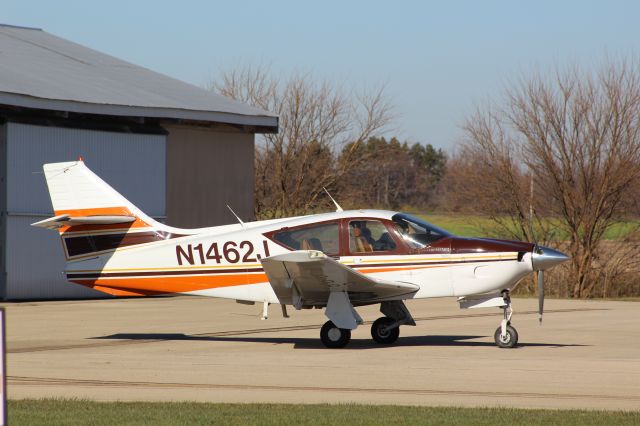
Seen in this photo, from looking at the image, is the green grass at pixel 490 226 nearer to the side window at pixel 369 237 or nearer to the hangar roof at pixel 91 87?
the hangar roof at pixel 91 87

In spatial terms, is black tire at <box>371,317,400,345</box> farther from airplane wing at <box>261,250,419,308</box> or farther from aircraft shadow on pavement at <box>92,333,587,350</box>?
airplane wing at <box>261,250,419,308</box>

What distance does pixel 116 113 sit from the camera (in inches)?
1172

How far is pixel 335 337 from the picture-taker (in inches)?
613

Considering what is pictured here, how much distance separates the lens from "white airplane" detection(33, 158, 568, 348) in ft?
50.3

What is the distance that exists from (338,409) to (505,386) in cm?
254

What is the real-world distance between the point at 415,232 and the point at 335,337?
198cm

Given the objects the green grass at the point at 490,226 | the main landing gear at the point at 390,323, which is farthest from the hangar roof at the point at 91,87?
the main landing gear at the point at 390,323

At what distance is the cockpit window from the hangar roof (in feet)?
48.2

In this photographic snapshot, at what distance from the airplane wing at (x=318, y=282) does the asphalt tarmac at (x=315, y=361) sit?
758mm

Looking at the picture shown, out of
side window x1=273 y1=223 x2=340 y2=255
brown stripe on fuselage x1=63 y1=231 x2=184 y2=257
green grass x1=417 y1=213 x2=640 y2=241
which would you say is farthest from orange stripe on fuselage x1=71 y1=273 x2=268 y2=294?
green grass x1=417 y1=213 x2=640 y2=241

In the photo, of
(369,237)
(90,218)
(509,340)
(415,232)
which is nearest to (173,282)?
(90,218)

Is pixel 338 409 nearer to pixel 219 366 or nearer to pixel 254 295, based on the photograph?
pixel 219 366

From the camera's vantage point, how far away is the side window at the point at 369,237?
15.7m

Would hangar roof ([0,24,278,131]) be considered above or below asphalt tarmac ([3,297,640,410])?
above
